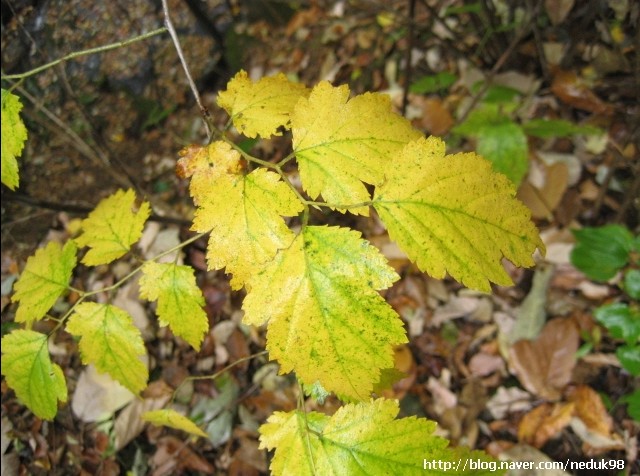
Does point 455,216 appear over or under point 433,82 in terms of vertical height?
over

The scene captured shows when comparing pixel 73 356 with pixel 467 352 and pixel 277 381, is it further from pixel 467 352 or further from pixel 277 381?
pixel 467 352

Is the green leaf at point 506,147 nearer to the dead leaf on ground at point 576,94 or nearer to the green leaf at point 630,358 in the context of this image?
the dead leaf on ground at point 576,94

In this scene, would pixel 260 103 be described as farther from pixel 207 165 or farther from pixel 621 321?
pixel 621 321

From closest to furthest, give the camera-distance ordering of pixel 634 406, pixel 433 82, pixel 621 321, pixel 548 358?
1. pixel 634 406
2. pixel 621 321
3. pixel 548 358
4. pixel 433 82

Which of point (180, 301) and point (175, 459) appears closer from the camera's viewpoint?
point (180, 301)

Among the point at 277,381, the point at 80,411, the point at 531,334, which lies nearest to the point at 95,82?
the point at 80,411

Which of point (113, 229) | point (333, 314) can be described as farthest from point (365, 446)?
point (113, 229)

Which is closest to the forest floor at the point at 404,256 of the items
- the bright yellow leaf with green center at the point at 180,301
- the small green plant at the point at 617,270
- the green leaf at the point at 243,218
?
the small green plant at the point at 617,270
